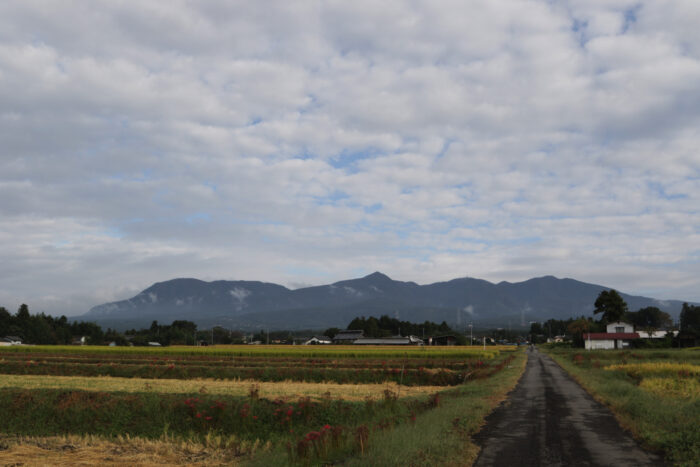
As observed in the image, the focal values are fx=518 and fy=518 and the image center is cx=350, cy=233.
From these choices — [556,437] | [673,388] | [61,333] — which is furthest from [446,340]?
[556,437]

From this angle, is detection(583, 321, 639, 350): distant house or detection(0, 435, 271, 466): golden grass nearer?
detection(0, 435, 271, 466): golden grass

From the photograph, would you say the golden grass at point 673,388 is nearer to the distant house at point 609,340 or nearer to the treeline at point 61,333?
the distant house at point 609,340

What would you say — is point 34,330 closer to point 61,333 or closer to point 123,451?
point 61,333

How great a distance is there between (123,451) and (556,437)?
48.8ft

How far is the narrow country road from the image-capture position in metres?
14.0

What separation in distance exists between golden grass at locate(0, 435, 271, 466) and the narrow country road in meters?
7.99

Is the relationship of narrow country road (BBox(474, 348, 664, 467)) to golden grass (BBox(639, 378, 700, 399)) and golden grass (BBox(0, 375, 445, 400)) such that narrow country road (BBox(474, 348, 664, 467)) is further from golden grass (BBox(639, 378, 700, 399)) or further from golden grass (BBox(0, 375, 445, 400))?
golden grass (BBox(0, 375, 445, 400))

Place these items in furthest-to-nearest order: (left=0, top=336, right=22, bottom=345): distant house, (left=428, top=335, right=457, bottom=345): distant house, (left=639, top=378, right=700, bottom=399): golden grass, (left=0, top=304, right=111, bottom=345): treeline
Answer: (left=428, top=335, right=457, bottom=345): distant house
(left=0, top=304, right=111, bottom=345): treeline
(left=0, top=336, right=22, bottom=345): distant house
(left=639, top=378, right=700, bottom=399): golden grass

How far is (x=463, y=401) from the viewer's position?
2538cm

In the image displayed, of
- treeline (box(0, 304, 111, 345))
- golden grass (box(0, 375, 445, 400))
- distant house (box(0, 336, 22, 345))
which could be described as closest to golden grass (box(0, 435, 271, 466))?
golden grass (box(0, 375, 445, 400))

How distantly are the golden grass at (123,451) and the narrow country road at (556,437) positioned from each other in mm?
7986

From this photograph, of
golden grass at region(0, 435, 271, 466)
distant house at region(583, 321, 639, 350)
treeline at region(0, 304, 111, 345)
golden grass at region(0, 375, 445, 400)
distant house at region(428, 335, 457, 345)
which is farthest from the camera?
distant house at region(428, 335, 457, 345)

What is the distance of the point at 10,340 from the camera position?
5694 inches

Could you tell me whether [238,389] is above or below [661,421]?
below
